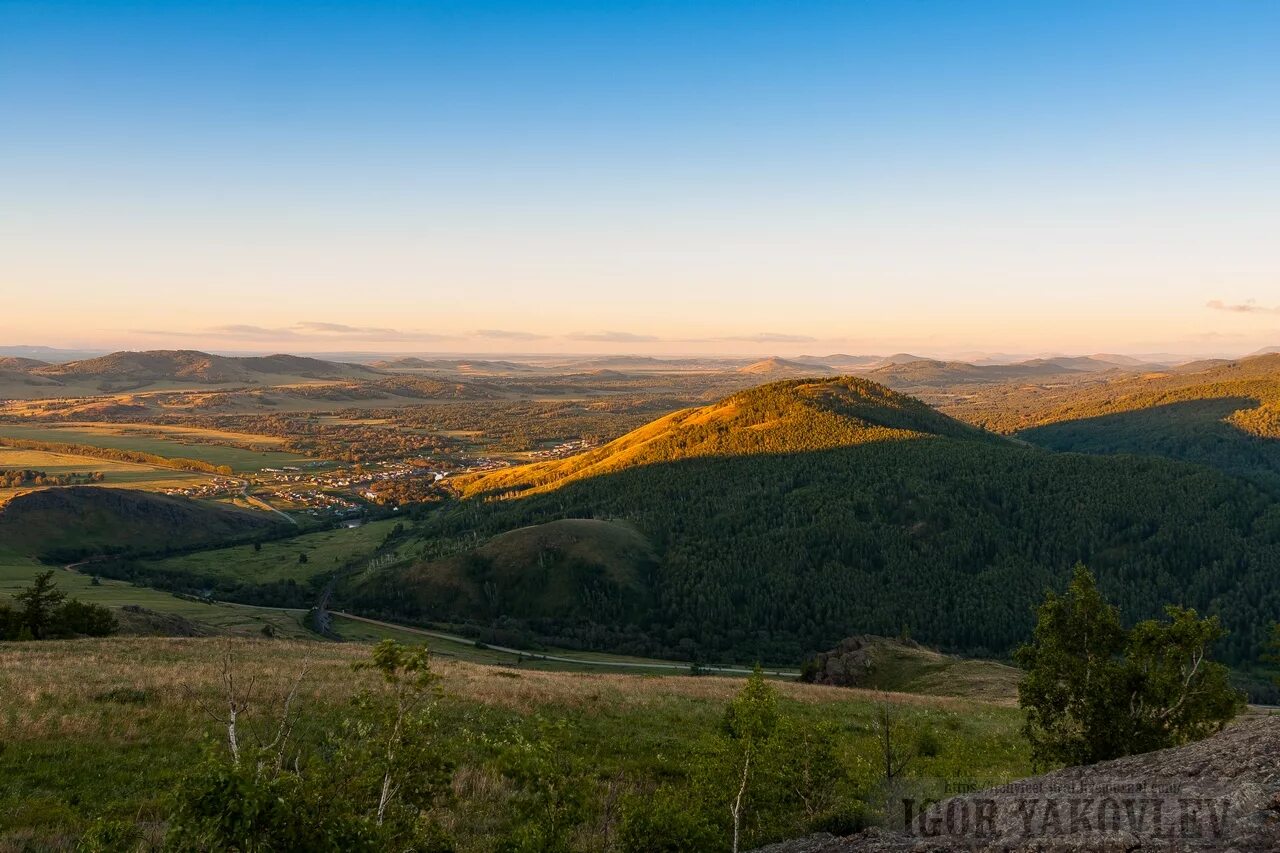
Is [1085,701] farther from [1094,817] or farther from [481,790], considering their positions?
[481,790]

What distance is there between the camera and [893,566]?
165m

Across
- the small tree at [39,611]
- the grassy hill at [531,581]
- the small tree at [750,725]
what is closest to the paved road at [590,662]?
the grassy hill at [531,581]

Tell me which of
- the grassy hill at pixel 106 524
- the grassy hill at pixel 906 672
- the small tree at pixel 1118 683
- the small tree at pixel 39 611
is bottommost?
the grassy hill at pixel 106 524

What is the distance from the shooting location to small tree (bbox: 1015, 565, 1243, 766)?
16.0 m

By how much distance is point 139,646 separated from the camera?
39500mm

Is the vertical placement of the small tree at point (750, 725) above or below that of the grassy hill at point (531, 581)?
above

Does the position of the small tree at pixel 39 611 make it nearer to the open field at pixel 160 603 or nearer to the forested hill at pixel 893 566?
the open field at pixel 160 603

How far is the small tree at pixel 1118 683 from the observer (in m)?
16.0

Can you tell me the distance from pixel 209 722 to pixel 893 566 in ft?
543

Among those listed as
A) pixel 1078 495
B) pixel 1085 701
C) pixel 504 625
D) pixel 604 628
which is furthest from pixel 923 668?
pixel 1078 495

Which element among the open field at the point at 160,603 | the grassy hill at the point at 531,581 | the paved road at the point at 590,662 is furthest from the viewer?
the grassy hill at the point at 531,581

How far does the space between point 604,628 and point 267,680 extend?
378ft

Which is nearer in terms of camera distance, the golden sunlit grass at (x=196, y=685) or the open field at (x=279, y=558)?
the golden sunlit grass at (x=196, y=685)

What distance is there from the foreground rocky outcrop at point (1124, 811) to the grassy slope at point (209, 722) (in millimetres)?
4884
